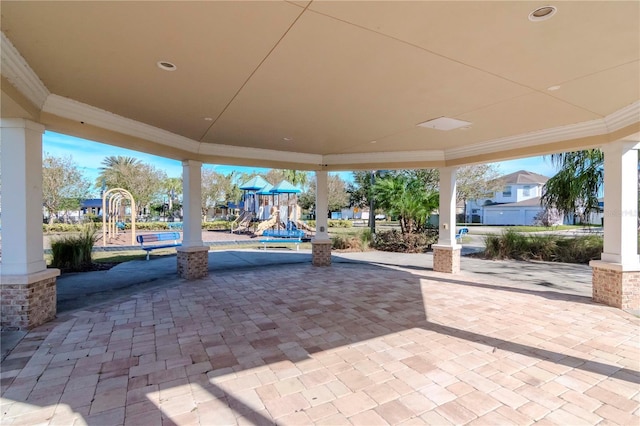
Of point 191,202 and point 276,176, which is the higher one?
point 276,176

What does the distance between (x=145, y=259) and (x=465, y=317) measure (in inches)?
373

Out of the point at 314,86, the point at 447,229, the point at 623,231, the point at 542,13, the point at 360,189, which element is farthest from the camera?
the point at 360,189

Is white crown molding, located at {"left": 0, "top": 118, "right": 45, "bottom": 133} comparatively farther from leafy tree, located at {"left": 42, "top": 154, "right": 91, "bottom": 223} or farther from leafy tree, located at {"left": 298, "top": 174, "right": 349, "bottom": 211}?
leafy tree, located at {"left": 298, "top": 174, "right": 349, "bottom": 211}

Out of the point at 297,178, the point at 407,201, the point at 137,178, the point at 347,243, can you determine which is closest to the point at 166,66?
the point at 407,201

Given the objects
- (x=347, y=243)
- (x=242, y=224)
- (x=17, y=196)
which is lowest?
(x=347, y=243)

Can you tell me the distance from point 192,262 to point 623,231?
825cm

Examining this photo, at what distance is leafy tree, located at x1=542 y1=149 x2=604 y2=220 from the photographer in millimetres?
9234

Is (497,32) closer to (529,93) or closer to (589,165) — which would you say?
(529,93)

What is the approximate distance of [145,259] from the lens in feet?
32.7

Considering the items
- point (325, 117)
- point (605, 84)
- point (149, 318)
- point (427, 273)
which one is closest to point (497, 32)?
point (605, 84)

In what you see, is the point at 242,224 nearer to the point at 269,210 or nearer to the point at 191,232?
the point at 269,210

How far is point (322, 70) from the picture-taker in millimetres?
3375

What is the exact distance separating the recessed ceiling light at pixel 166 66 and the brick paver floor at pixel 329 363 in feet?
10.3

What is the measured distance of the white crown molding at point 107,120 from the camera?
14.1ft
